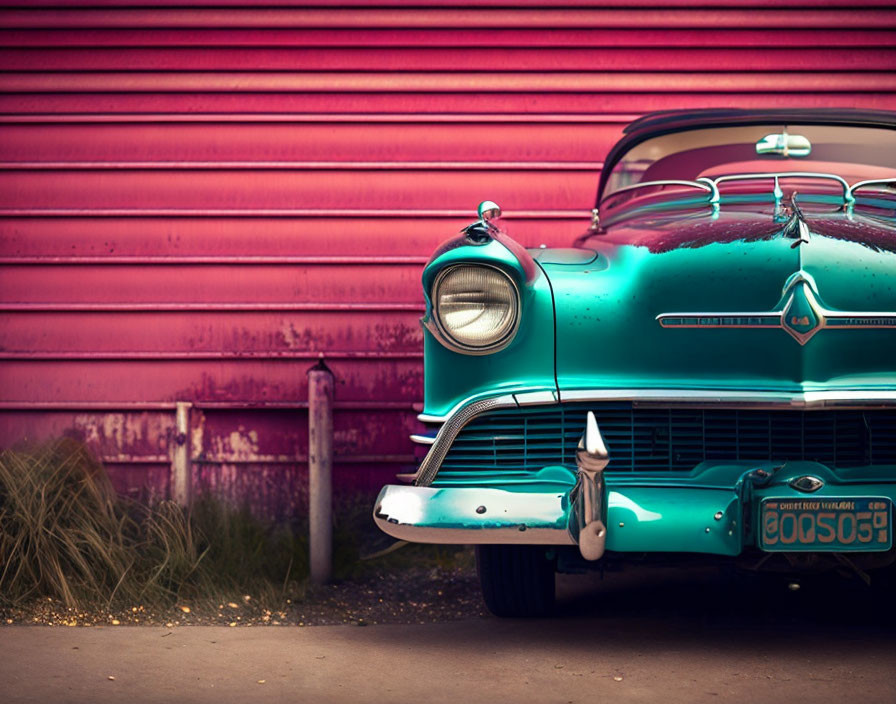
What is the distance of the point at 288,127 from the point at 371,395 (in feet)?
3.99

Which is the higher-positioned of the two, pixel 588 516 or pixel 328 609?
pixel 588 516

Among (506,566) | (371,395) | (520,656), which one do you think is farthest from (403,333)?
(520,656)

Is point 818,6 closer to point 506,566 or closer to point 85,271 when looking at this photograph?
point 506,566

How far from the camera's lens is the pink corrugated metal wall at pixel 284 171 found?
14.8 feet

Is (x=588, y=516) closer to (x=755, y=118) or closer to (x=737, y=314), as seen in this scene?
(x=737, y=314)

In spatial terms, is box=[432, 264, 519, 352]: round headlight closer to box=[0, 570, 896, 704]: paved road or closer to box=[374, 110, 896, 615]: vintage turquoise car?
box=[374, 110, 896, 615]: vintage turquoise car

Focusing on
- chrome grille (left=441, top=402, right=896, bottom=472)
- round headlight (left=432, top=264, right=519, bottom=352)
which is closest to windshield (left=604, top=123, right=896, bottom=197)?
chrome grille (left=441, top=402, right=896, bottom=472)

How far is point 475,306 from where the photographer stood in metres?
2.84

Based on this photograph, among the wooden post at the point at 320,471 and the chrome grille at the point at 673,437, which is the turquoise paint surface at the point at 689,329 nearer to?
the chrome grille at the point at 673,437

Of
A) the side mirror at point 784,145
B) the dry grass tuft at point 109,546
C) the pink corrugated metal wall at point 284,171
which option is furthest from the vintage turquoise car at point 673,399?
the pink corrugated metal wall at point 284,171

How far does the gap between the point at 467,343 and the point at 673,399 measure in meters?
0.55

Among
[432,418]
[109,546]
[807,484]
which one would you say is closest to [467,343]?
[432,418]

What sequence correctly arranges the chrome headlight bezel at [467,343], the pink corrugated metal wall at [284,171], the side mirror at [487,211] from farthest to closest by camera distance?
the pink corrugated metal wall at [284,171] < the side mirror at [487,211] < the chrome headlight bezel at [467,343]

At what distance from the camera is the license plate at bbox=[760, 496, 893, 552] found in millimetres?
2549
